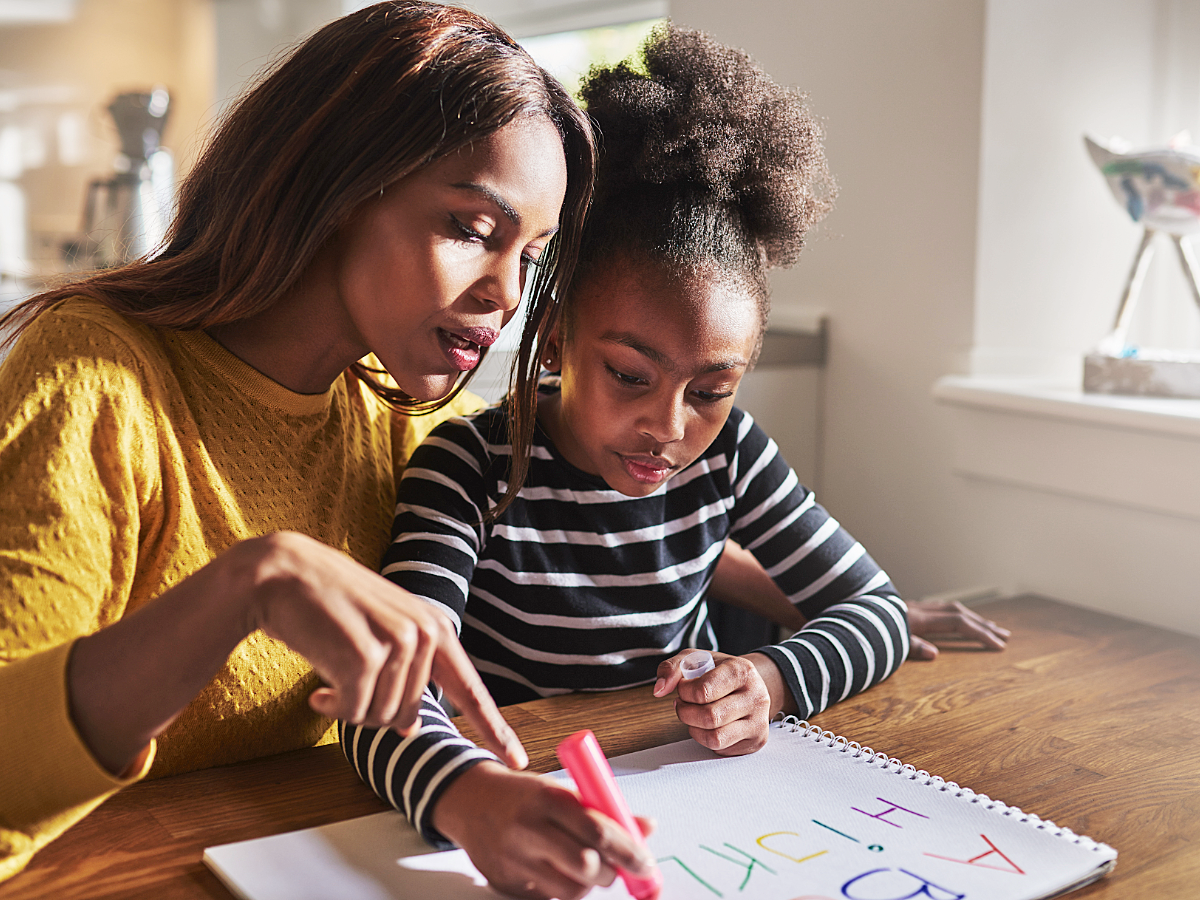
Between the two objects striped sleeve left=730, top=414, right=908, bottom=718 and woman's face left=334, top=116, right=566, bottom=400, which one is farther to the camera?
striped sleeve left=730, top=414, right=908, bottom=718

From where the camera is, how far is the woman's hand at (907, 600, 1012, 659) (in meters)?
1.08

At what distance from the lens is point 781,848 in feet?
2.12

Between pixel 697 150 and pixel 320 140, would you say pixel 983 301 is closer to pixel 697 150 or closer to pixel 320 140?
pixel 697 150

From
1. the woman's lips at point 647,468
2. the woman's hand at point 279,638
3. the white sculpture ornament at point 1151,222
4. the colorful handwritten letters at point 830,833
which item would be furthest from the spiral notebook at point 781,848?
the white sculpture ornament at point 1151,222

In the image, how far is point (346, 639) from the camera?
1.74 ft

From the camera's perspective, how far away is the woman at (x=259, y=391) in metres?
0.56

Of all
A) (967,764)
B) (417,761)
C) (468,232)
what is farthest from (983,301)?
(417,761)

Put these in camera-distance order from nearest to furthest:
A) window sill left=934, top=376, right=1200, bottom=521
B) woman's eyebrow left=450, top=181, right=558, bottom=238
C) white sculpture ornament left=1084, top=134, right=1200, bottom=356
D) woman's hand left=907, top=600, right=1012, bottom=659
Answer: woman's eyebrow left=450, top=181, right=558, bottom=238 → woman's hand left=907, top=600, right=1012, bottom=659 → window sill left=934, top=376, right=1200, bottom=521 → white sculpture ornament left=1084, top=134, right=1200, bottom=356

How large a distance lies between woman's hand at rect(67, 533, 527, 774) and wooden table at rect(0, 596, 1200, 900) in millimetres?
108

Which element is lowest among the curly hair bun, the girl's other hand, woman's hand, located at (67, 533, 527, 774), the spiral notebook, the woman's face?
the spiral notebook

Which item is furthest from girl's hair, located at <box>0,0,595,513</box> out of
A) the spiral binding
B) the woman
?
the spiral binding

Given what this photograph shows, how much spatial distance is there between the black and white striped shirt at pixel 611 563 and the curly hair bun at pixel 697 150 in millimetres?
201

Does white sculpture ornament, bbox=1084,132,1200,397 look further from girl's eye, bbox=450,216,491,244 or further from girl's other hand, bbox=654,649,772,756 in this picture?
girl's eye, bbox=450,216,491,244

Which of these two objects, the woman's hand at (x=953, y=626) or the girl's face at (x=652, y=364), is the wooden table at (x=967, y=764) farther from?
the girl's face at (x=652, y=364)
